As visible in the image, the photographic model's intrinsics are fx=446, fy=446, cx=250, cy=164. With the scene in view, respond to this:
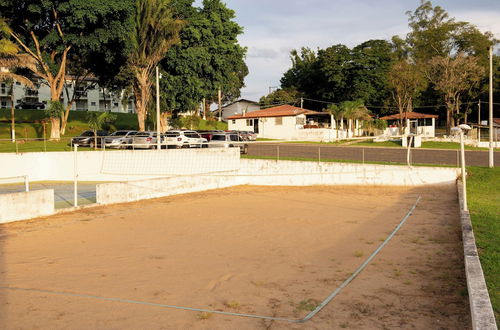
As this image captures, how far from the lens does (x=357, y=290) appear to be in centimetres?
A: 738

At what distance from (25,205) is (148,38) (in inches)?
1188

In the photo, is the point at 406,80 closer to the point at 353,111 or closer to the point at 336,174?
the point at 353,111

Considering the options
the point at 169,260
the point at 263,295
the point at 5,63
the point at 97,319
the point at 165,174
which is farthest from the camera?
the point at 5,63

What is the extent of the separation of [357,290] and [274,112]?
50847mm

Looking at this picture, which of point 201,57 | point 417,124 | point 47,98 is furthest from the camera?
point 47,98

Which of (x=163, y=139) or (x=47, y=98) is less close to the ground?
(x=47, y=98)

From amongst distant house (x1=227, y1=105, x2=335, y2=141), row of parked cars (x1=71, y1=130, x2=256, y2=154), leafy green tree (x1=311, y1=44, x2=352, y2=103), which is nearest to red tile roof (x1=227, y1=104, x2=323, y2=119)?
distant house (x1=227, y1=105, x2=335, y2=141)

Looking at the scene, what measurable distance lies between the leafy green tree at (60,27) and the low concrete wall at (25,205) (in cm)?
2344

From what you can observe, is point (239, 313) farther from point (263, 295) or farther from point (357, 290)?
point (357, 290)

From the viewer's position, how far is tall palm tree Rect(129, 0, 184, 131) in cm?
4016

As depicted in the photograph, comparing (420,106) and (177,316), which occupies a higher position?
(420,106)

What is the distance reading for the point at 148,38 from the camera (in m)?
41.8

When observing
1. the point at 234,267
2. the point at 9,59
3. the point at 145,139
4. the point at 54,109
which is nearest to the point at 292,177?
the point at 145,139

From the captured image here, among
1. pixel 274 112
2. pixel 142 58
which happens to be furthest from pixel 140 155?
pixel 274 112
